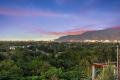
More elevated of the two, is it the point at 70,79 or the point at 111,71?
the point at 111,71

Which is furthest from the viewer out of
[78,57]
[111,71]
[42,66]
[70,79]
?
[78,57]

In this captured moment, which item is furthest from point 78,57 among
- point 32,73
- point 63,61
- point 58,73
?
point 58,73

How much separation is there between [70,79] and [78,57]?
13.5 meters

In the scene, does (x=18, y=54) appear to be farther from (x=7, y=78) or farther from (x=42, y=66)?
(x=7, y=78)

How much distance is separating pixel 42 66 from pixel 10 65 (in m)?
2.59

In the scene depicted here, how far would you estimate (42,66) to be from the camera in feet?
87.5

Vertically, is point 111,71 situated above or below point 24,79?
above

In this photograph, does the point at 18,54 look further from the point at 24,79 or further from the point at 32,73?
the point at 24,79

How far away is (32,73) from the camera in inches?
1009

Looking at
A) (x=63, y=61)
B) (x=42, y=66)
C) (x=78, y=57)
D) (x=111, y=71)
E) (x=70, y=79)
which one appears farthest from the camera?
(x=78, y=57)

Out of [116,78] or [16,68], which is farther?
[16,68]

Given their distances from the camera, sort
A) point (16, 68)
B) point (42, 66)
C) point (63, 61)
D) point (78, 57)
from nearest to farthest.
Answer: point (16, 68) < point (42, 66) < point (63, 61) < point (78, 57)

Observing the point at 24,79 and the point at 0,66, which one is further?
the point at 0,66

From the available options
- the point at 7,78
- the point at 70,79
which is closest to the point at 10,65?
the point at 7,78
